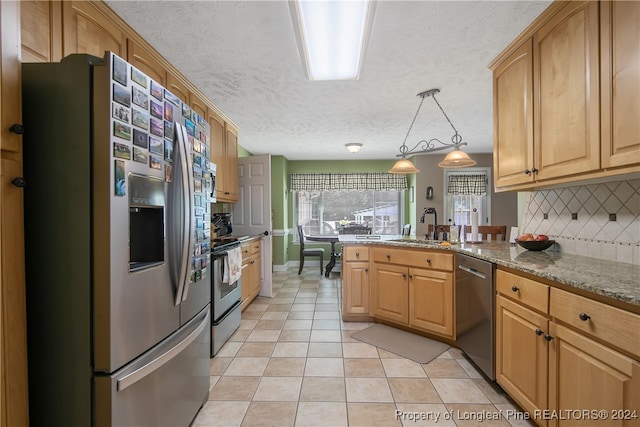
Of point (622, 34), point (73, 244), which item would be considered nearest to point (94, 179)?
point (73, 244)

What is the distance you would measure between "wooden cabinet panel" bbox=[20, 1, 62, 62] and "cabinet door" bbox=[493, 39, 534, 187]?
261 centimetres

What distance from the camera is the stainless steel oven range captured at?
242 cm

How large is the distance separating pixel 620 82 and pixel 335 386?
7.39ft

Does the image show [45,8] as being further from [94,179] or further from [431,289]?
[431,289]

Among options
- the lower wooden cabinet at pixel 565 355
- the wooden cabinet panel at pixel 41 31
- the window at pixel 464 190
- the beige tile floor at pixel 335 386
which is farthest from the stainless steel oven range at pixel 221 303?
the window at pixel 464 190

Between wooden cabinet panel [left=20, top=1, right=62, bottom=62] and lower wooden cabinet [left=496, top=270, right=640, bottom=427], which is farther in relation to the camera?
wooden cabinet panel [left=20, top=1, right=62, bottom=62]

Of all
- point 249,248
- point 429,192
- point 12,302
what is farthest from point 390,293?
point 429,192

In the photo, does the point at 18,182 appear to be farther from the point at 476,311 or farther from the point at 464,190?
the point at 464,190

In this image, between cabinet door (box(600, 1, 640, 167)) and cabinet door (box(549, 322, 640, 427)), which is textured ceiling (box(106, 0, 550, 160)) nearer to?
cabinet door (box(600, 1, 640, 167))

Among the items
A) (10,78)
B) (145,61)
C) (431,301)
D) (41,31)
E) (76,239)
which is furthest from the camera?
(431,301)

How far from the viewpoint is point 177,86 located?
2383 mm

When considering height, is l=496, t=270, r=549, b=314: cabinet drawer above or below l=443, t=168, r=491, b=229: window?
below

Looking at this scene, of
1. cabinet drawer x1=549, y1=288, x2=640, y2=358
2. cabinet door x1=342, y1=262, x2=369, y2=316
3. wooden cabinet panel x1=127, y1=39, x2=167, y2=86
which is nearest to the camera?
cabinet drawer x1=549, y1=288, x2=640, y2=358

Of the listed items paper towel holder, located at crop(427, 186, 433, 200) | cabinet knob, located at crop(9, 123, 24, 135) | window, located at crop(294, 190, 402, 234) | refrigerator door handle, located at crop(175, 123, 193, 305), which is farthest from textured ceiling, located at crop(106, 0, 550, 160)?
window, located at crop(294, 190, 402, 234)
